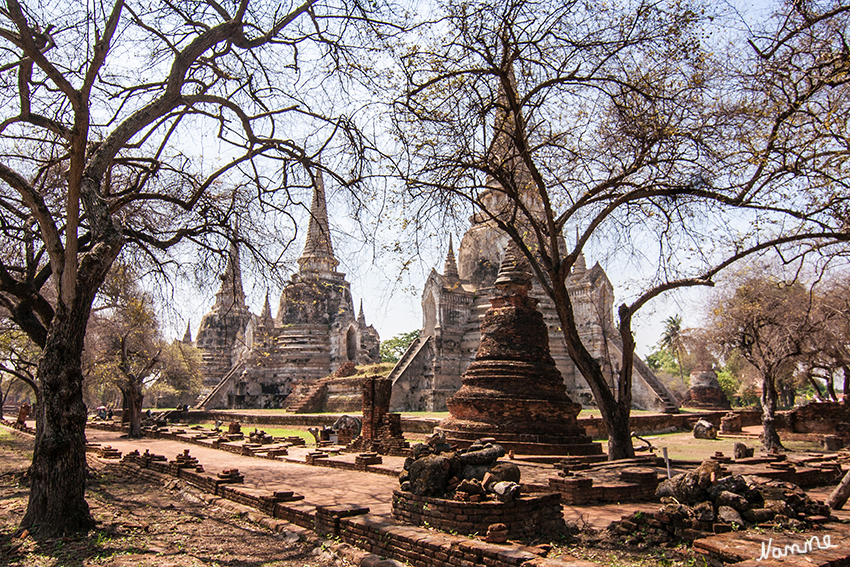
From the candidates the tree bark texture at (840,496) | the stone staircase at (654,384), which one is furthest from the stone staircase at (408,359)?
the tree bark texture at (840,496)

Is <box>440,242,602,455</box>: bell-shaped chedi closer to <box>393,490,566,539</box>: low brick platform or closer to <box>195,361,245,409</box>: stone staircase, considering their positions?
<box>393,490,566,539</box>: low brick platform

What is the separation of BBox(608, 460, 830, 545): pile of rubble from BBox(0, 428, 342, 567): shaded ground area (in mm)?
2812

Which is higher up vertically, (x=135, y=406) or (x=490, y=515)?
(x=135, y=406)

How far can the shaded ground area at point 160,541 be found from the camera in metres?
5.43

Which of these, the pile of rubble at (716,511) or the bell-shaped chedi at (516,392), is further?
the bell-shaped chedi at (516,392)

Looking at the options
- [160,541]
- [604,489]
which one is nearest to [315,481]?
[160,541]

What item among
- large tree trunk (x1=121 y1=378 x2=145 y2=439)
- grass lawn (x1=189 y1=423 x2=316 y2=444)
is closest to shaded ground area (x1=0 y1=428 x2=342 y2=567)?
grass lawn (x1=189 y1=423 x2=316 y2=444)

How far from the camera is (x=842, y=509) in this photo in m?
6.50

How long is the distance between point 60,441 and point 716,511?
636 centimetres

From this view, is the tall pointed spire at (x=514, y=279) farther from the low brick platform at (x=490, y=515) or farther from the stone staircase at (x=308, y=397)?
the stone staircase at (x=308, y=397)

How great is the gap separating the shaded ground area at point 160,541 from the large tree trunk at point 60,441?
250 mm

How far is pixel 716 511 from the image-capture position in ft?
17.9

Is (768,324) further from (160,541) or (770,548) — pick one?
(160,541)

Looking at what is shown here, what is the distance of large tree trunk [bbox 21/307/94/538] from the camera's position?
6.14 metres
